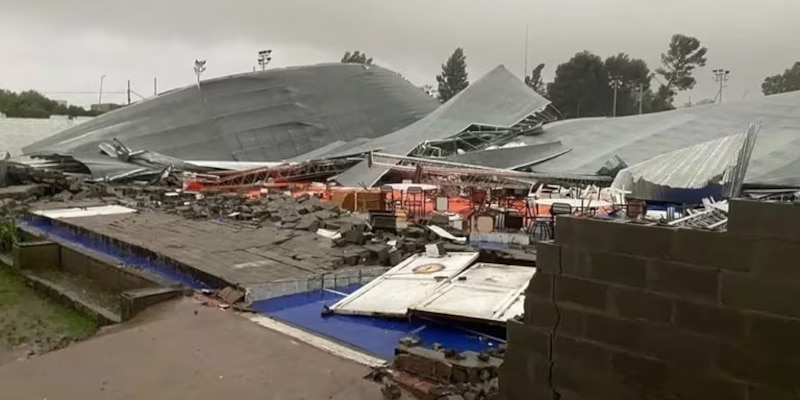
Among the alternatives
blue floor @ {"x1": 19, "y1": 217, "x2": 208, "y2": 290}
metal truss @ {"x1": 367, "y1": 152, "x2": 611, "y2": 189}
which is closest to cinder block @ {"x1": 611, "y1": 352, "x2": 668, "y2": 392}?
blue floor @ {"x1": 19, "y1": 217, "x2": 208, "y2": 290}

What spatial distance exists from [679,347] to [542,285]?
2.83ft

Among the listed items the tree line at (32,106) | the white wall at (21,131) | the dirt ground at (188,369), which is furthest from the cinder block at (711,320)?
the tree line at (32,106)

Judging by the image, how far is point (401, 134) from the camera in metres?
29.7

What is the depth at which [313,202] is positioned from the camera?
14938 millimetres

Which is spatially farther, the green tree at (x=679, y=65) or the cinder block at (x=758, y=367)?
the green tree at (x=679, y=65)

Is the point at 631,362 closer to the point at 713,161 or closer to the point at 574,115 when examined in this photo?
the point at 713,161

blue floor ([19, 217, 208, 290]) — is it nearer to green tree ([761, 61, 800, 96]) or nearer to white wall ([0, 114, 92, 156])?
white wall ([0, 114, 92, 156])

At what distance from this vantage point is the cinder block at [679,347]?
312 cm

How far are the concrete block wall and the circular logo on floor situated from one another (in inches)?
153

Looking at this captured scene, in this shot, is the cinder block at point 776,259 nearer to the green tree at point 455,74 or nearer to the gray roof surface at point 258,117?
the gray roof surface at point 258,117

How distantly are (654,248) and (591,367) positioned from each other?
802 mm

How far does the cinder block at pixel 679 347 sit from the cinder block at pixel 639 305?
6 cm

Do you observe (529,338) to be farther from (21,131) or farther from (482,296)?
(21,131)

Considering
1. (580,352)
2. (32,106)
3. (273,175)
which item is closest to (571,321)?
(580,352)
